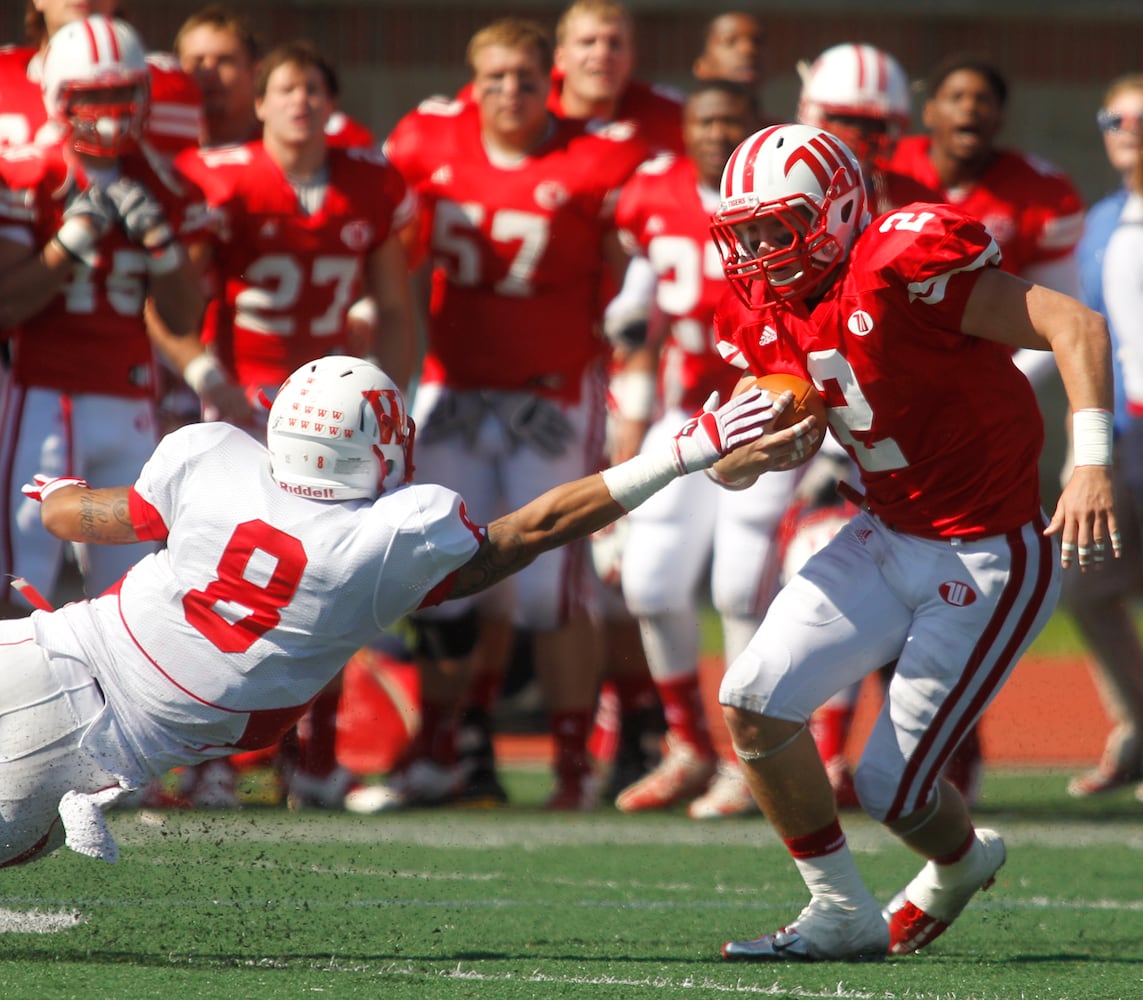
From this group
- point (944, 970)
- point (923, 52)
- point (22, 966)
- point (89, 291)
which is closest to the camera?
point (22, 966)

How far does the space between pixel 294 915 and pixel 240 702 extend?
80cm

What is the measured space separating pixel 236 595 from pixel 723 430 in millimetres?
969

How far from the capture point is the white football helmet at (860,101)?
584 cm

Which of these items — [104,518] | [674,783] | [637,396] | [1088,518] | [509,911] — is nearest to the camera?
[1088,518]

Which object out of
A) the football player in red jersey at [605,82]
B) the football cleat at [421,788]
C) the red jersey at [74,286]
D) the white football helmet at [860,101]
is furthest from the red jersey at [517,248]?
the football cleat at [421,788]

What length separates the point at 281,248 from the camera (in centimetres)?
573

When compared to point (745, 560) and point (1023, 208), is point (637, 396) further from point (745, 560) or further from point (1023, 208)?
point (1023, 208)

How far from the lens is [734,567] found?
5.78m

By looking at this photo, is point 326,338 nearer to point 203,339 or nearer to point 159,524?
point 203,339

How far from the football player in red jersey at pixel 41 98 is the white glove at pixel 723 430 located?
2.48 m

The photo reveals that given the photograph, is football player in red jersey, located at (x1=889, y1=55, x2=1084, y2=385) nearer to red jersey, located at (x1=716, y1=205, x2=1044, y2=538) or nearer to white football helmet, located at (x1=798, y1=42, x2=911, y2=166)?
white football helmet, located at (x1=798, y1=42, x2=911, y2=166)

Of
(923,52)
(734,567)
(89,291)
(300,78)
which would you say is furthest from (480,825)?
(923,52)

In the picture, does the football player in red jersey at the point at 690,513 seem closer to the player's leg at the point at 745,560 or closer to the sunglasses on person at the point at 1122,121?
the player's leg at the point at 745,560

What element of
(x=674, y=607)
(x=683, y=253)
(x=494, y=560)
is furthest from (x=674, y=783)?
(x=494, y=560)
